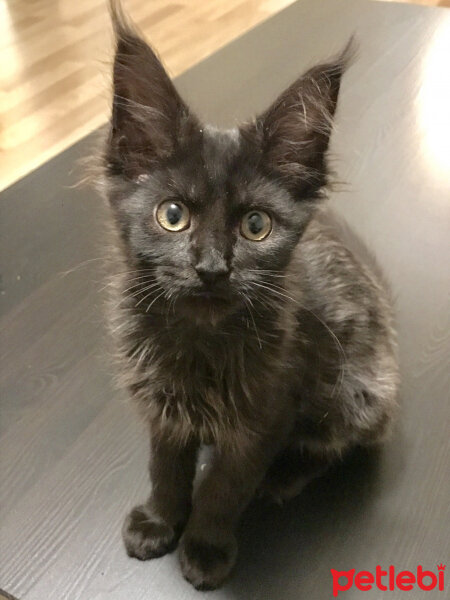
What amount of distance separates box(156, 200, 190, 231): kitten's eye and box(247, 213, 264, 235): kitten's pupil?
81mm

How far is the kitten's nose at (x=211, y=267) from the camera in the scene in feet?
2.52

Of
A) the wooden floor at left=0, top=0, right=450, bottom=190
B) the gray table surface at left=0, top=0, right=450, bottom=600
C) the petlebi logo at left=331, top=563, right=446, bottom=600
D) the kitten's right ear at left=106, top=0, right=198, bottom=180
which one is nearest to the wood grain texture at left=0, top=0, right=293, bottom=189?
the wooden floor at left=0, top=0, right=450, bottom=190

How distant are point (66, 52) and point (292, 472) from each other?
109 inches

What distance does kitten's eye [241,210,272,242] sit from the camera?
32.9 inches

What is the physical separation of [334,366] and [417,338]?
34 centimetres

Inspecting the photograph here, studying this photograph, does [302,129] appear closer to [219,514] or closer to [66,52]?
[219,514]

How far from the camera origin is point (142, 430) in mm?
1196

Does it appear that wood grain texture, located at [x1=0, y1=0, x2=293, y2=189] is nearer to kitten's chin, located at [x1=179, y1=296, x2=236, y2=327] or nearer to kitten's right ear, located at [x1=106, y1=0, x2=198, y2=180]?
kitten's right ear, located at [x1=106, y1=0, x2=198, y2=180]

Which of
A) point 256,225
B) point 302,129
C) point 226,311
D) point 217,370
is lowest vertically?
point 217,370

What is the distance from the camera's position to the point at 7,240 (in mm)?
1560

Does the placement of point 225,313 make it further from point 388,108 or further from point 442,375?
point 388,108

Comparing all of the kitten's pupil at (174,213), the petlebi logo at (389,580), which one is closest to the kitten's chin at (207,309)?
the kitten's pupil at (174,213)

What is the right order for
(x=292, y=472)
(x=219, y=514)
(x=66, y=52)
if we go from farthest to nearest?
(x=66, y=52), (x=292, y=472), (x=219, y=514)

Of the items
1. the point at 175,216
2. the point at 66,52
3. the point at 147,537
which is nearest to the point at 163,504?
the point at 147,537
